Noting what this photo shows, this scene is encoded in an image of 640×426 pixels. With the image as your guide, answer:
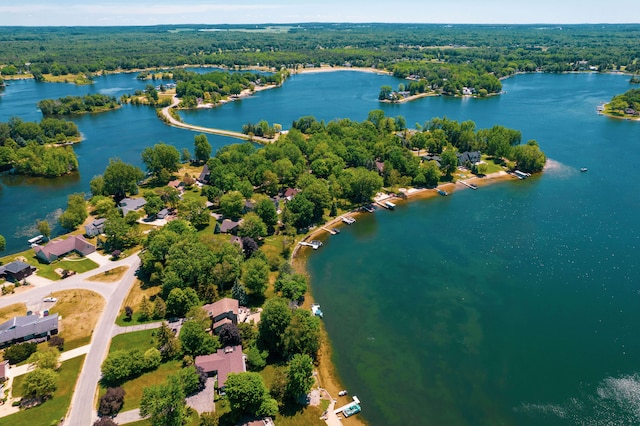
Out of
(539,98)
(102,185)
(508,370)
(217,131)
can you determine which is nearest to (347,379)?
(508,370)

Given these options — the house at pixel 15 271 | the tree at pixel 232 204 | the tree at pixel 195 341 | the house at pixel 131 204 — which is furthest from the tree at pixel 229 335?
the house at pixel 131 204

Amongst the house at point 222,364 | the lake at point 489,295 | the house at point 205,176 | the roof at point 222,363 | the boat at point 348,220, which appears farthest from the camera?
the house at point 205,176

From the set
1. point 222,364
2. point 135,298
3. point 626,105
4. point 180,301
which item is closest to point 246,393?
point 222,364

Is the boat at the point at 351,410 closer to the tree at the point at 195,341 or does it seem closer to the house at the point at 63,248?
the tree at the point at 195,341

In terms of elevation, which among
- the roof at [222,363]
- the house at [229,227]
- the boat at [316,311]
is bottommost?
the boat at [316,311]

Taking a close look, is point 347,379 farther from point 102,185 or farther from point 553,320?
point 102,185

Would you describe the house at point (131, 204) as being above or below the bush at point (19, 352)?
above
